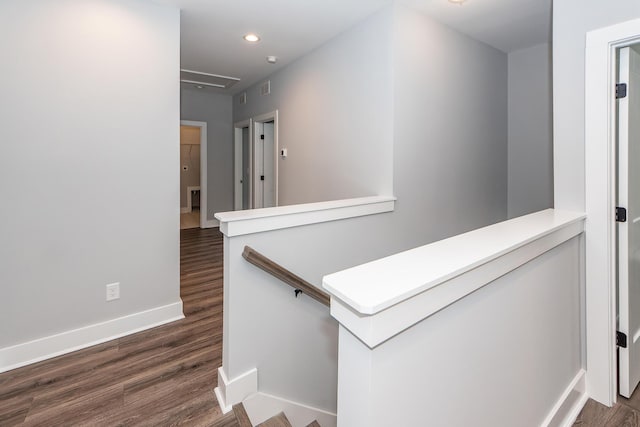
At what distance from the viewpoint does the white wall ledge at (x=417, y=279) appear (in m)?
0.70

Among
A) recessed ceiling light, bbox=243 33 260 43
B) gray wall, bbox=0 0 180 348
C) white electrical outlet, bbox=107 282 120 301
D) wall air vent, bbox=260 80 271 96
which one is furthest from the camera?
wall air vent, bbox=260 80 271 96

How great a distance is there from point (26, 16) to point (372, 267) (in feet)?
8.77

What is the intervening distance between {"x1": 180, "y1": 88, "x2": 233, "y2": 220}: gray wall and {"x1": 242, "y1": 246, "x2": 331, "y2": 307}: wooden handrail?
4707mm

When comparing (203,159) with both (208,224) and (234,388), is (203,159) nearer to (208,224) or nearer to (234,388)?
(208,224)

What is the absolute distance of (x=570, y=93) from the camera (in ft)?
5.89

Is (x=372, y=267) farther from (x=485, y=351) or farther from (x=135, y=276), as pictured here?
(x=135, y=276)

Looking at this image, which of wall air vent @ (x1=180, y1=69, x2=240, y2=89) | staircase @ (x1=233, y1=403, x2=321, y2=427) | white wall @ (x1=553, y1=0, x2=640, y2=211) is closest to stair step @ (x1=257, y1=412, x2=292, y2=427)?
staircase @ (x1=233, y1=403, x2=321, y2=427)

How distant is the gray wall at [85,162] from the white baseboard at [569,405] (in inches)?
103

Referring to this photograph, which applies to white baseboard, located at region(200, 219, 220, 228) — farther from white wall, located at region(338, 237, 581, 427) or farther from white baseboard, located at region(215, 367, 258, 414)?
white wall, located at region(338, 237, 581, 427)

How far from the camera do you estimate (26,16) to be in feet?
6.61

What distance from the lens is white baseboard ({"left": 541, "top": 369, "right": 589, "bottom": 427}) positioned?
150 cm

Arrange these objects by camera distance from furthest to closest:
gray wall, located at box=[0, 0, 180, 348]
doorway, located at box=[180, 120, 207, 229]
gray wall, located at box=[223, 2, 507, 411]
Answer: doorway, located at box=[180, 120, 207, 229]
gray wall, located at box=[0, 0, 180, 348]
gray wall, located at box=[223, 2, 507, 411]

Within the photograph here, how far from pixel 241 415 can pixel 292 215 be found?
1103 mm

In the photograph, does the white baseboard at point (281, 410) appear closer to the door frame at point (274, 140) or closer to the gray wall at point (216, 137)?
the door frame at point (274, 140)
